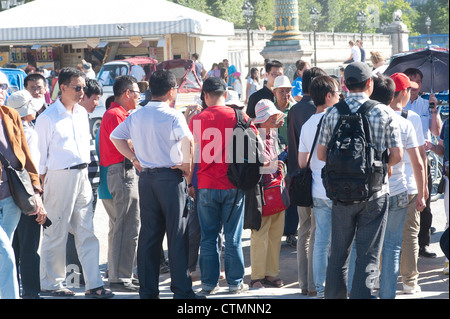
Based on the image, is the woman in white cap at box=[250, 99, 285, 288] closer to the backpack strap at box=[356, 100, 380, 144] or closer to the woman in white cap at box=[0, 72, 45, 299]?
the backpack strap at box=[356, 100, 380, 144]

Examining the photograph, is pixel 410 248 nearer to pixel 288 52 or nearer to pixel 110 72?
pixel 110 72

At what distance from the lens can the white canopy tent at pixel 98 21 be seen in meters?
23.6

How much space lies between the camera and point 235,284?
6289 millimetres

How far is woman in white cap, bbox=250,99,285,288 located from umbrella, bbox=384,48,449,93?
271 cm

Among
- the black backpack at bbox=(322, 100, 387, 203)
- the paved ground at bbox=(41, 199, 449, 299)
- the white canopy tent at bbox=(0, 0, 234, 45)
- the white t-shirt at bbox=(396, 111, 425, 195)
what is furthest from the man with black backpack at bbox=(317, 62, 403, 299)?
the white canopy tent at bbox=(0, 0, 234, 45)

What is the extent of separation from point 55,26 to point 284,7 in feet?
32.3

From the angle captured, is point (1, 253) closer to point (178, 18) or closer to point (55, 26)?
point (178, 18)

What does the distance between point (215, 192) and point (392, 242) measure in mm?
1592

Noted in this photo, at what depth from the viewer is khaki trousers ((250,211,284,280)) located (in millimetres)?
6570

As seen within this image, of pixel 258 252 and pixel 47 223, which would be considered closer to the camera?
pixel 47 223

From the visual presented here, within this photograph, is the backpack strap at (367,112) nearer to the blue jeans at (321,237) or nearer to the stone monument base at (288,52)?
the blue jeans at (321,237)

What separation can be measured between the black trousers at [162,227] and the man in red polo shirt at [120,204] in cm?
76

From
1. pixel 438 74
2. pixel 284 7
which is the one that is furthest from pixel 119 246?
pixel 284 7

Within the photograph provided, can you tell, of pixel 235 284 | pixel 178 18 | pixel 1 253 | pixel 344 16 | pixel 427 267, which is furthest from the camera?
pixel 344 16
